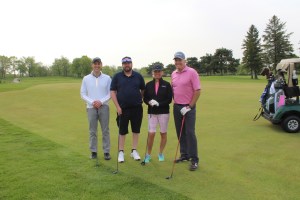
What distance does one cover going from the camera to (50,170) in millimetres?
5715

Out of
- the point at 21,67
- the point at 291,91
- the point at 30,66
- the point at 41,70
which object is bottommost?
the point at 291,91

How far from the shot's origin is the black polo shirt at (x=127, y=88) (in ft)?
21.1

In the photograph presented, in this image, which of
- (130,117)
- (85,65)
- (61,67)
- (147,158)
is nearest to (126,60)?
(130,117)

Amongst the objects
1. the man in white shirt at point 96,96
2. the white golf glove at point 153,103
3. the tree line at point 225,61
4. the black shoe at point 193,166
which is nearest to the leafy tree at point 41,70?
the tree line at point 225,61

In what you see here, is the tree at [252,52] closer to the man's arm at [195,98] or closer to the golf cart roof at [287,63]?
the golf cart roof at [287,63]

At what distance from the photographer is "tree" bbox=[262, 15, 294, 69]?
68.8 meters

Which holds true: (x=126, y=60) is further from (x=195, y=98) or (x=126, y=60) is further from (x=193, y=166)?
(x=193, y=166)

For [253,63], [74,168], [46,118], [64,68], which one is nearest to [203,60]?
[253,63]

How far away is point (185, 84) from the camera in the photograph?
20.0 ft

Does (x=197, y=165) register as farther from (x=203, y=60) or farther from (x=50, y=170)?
(x=203, y=60)

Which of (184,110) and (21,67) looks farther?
(21,67)

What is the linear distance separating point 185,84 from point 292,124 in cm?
470

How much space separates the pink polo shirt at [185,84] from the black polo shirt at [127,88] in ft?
2.41

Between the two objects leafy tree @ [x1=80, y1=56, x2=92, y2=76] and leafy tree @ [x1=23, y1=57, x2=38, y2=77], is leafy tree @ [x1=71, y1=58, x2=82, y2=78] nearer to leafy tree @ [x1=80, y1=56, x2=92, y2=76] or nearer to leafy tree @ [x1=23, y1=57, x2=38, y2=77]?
leafy tree @ [x1=80, y1=56, x2=92, y2=76]
